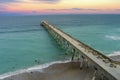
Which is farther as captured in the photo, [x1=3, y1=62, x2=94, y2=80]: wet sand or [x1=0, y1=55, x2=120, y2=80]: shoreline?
[x1=0, y1=55, x2=120, y2=80]: shoreline

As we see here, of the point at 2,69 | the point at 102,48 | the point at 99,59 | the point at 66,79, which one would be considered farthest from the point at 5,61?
the point at 102,48

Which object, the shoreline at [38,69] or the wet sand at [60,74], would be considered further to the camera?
the shoreline at [38,69]

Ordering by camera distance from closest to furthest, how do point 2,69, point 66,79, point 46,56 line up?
1. point 66,79
2. point 2,69
3. point 46,56

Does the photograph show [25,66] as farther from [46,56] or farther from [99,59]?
[99,59]

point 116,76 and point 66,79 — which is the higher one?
point 116,76

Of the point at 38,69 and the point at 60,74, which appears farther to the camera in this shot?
the point at 38,69

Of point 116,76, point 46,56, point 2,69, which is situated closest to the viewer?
point 116,76

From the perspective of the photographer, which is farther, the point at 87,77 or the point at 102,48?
the point at 102,48

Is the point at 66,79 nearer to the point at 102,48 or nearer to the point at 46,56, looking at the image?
the point at 46,56
